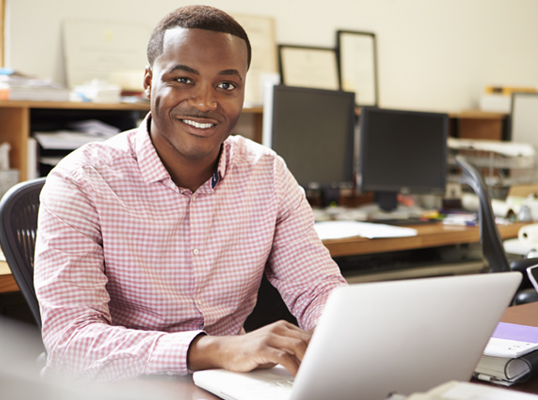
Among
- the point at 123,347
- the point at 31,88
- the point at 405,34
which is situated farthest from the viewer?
the point at 405,34

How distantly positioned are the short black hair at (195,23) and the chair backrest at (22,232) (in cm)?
39

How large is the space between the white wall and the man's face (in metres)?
1.38

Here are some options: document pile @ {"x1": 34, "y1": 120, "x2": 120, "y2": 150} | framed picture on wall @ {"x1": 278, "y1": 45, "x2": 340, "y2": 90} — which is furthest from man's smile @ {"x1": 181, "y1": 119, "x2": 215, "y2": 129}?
framed picture on wall @ {"x1": 278, "y1": 45, "x2": 340, "y2": 90}

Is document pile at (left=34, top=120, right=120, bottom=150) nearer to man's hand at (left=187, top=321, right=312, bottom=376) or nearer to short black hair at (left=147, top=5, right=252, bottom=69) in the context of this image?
short black hair at (left=147, top=5, right=252, bottom=69)

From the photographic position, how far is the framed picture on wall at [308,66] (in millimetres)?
3150

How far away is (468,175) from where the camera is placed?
2.21 metres

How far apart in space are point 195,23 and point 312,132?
52.7 inches

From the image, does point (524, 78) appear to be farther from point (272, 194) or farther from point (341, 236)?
point (272, 194)

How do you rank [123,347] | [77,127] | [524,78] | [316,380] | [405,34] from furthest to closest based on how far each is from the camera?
[524,78] < [405,34] < [77,127] < [123,347] < [316,380]

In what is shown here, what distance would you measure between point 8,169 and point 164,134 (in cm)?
111

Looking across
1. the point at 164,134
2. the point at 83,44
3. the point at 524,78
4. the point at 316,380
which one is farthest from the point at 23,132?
the point at 524,78

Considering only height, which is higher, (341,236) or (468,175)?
(468,175)

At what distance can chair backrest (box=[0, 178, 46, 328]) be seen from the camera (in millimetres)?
1233

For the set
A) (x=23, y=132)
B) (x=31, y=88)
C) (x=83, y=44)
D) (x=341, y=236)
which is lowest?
(x=341, y=236)
